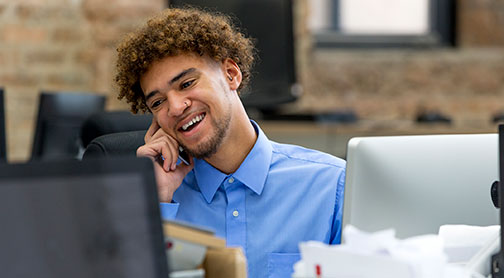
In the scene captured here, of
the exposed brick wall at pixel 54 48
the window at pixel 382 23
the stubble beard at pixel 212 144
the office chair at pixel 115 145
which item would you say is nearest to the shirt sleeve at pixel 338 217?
the stubble beard at pixel 212 144

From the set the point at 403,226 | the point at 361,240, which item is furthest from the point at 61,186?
the point at 403,226

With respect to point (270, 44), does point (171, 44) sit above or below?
above

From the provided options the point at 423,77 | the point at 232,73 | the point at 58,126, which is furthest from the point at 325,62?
the point at 232,73

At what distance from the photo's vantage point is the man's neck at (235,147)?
5.73 feet

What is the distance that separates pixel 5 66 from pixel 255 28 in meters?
1.32

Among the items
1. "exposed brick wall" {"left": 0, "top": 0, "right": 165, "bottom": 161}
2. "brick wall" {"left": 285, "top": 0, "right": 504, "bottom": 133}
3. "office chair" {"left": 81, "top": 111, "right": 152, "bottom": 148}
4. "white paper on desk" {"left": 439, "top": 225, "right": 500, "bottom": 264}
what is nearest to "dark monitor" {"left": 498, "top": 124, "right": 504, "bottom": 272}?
"white paper on desk" {"left": 439, "top": 225, "right": 500, "bottom": 264}

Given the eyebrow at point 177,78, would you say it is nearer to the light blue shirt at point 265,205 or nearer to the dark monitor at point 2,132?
the light blue shirt at point 265,205

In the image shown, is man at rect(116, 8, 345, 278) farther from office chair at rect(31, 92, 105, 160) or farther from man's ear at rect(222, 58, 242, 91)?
office chair at rect(31, 92, 105, 160)

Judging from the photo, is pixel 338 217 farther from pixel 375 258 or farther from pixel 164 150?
pixel 375 258

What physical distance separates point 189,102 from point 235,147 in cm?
17

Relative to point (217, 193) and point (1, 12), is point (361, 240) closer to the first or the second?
point (217, 193)

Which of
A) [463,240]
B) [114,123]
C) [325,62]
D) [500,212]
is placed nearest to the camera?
[500,212]

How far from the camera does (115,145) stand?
1.81m

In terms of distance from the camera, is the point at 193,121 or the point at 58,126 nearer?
the point at 193,121
